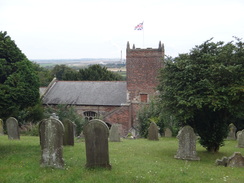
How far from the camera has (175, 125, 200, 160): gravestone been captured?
12.8 meters

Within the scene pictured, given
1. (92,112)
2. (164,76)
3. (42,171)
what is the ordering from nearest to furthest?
(42,171)
(164,76)
(92,112)

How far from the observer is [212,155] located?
550 inches

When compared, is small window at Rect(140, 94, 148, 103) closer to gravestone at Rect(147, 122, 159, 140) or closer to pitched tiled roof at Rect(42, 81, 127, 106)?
pitched tiled roof at Rect(42, 81, 127, 106)

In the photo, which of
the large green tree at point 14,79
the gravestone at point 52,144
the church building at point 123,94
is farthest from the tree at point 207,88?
the church building at point 123,94

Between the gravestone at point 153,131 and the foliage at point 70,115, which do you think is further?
the foliage at point 70,115

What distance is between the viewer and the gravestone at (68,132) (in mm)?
15180

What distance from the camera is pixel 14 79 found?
12.5 meters

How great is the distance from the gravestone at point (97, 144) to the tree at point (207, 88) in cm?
398

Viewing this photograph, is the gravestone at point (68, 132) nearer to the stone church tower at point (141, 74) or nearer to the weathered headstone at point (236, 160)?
the weathered headstone at point (236, 160)

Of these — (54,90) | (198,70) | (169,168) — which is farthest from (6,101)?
(54,90)

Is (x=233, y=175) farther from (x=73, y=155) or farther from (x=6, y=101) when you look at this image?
(x=6, y=101)

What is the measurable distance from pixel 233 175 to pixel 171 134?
16.3 meters

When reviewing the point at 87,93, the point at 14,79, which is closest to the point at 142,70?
the point at 87,93

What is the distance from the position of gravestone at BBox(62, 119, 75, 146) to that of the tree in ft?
16.0
